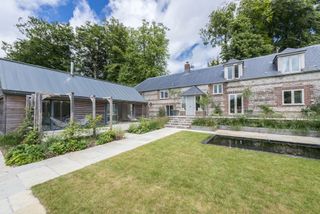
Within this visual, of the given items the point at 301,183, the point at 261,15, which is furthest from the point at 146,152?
the point at 261,15

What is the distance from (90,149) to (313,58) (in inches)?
730

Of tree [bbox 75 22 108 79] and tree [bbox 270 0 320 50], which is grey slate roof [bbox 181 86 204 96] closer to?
tree [bbox 270 0 320 50]

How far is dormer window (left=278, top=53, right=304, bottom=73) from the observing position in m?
13.3

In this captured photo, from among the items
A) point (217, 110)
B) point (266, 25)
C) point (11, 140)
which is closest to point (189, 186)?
point (11, 140)

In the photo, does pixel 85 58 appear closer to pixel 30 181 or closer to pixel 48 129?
pixel 48 129

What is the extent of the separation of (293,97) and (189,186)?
14892 millimetres

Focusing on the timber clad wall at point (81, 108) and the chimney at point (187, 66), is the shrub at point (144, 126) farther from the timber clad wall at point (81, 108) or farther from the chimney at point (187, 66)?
the chimney at point (187, 66)

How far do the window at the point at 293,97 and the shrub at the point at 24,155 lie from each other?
57.7 ft

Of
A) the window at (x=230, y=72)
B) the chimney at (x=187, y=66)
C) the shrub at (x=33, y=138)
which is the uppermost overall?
→ the chimney at (x=187, y=66)

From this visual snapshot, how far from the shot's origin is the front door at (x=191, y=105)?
1819cm

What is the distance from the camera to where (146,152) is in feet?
21.0

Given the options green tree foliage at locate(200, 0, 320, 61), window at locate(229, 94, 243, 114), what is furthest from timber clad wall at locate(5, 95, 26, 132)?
green tree foliage at locate(200, 0, 320, 61)

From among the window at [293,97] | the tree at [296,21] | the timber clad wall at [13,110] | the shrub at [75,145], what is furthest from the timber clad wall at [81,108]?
the tree at [296,21]

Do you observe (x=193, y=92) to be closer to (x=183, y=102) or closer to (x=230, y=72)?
(x=183, y=102)
